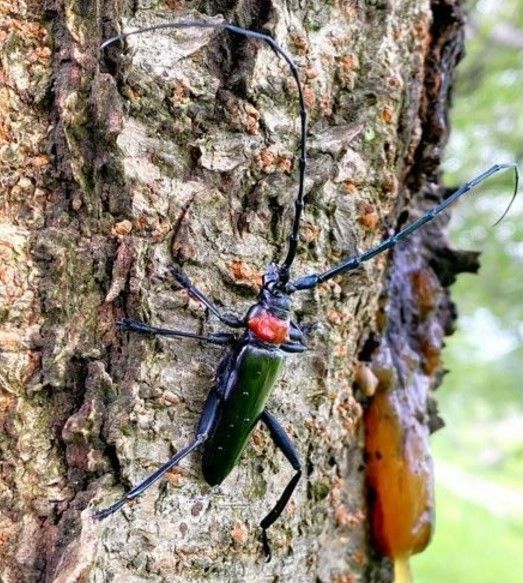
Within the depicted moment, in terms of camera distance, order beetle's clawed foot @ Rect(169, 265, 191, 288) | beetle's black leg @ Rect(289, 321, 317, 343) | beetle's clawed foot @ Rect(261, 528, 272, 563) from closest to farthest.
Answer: beetle's clawed foot @ Rect(169, 265, 191, 288) < beetle's clawed foot @ Rect(261, 528, 272, 563) < beetle's black leg @ Rect(289, 321, 317, 343)

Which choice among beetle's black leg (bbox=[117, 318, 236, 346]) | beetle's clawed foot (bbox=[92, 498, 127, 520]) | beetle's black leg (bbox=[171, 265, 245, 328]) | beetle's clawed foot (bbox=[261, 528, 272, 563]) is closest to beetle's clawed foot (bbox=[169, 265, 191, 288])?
beetle's black leg (bbox=[171, 265, 245, 328])

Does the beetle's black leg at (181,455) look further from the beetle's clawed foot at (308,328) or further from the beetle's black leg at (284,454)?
the beetle's clawed foot at (308,328)

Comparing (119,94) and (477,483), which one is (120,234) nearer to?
(119,94)

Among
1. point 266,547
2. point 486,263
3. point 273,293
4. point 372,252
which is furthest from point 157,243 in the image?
point 486,263

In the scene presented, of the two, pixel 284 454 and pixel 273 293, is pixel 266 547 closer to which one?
pixel 284 454

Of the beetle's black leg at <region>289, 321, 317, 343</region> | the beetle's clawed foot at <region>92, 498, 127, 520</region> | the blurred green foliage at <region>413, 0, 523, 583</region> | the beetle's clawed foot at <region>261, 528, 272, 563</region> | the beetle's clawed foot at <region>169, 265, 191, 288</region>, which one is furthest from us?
the blurred green foliage at <region>413, 0, 523, 583</region>

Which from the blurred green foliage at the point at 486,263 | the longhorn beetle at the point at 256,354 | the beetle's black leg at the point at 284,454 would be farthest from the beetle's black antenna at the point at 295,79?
the blurred green foliage at the point at 486,263

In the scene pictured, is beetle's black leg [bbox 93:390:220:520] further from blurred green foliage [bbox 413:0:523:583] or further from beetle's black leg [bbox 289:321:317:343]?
blurred green foliage [bbox 413:0:523:583]
